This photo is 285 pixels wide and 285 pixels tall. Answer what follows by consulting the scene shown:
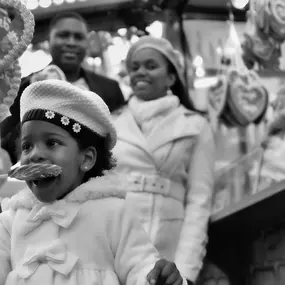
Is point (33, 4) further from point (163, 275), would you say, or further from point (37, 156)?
point (163, 275)

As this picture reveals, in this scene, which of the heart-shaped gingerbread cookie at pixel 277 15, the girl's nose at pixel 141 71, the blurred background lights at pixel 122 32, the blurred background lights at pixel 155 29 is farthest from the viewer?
the blurred background lights at pixel 122 32

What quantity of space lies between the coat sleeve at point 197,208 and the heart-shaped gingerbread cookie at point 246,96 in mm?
1173

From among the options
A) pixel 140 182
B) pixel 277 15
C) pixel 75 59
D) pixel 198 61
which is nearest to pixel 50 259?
pixel 140 182

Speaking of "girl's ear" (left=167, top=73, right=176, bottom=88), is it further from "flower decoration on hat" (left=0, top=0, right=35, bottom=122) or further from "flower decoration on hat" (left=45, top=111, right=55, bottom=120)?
"flower decoration on hat" (left=45, top=111, right=55, bottom=120)

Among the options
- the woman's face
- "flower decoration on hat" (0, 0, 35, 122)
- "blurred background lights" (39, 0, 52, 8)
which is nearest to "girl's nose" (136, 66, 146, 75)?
the woman's face

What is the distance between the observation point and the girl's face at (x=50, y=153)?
176 cm

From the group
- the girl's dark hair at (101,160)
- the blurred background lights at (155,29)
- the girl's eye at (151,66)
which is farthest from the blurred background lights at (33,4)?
the girl's dark hair at (101,160)

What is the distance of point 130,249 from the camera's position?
1.77m

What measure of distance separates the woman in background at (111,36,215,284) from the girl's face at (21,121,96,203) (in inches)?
34.1

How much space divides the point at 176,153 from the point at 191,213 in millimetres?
247

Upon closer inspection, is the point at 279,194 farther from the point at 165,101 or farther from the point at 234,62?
the point at 234,62

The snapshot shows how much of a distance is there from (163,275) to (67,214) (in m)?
0.34

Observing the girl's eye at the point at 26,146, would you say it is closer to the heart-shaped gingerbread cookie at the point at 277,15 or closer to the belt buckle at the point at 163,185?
the belt buckle at the point at 163,185

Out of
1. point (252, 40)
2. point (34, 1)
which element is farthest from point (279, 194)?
point (34, 1)
